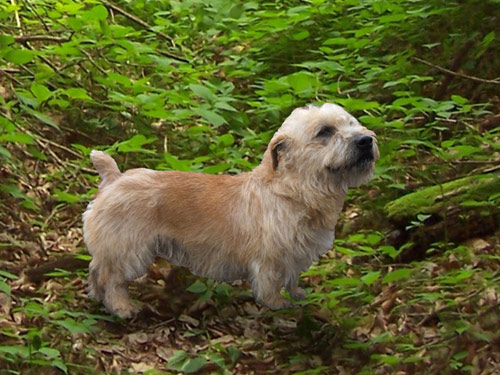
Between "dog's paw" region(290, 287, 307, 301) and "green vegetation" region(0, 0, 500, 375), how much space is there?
7cm

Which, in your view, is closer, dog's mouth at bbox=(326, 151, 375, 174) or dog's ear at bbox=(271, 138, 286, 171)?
dog's mouth at bbox=(326, 151, 375, 174)

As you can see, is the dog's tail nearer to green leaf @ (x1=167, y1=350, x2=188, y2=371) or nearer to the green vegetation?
the green vegetation

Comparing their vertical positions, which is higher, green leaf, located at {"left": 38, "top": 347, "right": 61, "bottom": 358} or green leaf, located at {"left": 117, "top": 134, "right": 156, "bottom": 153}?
green leaf, located at {"left": 117, "top": 134, "right": 156, "bottom": 153}

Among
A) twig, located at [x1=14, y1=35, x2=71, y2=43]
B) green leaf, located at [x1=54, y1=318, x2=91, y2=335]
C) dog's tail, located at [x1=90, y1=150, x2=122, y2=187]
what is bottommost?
green leaf, located at [x1=54, y1=318, x2=91, y2=335]

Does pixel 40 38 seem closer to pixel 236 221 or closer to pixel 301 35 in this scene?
pixel 301 35

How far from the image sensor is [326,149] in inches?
165

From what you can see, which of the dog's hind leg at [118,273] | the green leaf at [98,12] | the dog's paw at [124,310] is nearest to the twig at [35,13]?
the green leaf at [98,12]

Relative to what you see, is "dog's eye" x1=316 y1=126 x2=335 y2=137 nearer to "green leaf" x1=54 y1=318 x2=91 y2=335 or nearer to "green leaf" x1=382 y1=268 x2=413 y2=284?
"green leaf" x1=382 y1=268 x2=413 y2=284

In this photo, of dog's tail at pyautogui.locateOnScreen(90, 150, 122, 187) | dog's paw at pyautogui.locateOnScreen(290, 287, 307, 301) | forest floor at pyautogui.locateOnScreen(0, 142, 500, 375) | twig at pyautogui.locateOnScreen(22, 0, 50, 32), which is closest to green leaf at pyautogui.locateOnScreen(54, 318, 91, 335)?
forest floor at pyautogui.locateOnScreen(0, 142, 500, 375)

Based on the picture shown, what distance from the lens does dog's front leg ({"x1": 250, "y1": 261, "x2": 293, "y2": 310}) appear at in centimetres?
433

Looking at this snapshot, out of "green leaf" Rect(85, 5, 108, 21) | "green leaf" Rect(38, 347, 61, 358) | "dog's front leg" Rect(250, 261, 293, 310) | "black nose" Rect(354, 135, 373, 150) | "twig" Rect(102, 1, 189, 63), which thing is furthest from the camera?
"twig" Rect(102, 1, 189, 63)

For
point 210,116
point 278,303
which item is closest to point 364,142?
point 278,303

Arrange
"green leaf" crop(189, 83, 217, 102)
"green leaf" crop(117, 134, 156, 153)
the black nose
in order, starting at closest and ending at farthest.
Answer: the black nose < "green leaf" crop(117, 134, 156, 153) < "green leaf" crop(189, 83, 217, 102)

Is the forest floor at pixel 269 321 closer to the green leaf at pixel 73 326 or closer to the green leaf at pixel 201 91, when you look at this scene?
the green leaf at pixel 73 326
